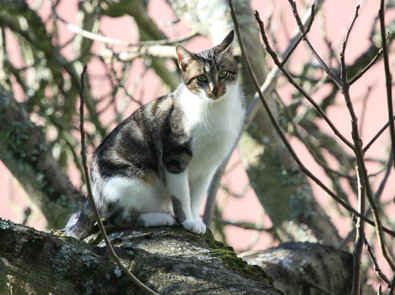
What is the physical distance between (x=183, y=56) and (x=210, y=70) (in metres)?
0.22

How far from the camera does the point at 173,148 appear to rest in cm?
305

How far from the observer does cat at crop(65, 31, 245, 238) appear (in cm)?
298

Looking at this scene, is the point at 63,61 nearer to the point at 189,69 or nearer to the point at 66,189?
the point at 66,189

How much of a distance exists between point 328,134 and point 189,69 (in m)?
2.12

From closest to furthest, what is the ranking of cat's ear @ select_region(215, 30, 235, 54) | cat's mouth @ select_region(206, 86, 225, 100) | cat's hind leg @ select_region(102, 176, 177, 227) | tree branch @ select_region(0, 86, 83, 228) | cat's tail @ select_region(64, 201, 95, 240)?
1. cat's tail @ select_region(64, 201, 95, 240)
2. cat's hind leg @ select_region(102, 176, 177, 227)
3. cat's mouth @ select_region(206, 86, 225, 100)
4. cat's ear @ select_region(215, 30, 235, 54)
5. tree branch @ select_region(0, 86, 83, 228)

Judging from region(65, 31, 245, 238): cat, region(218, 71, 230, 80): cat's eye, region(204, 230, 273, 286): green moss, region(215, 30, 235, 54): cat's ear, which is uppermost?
region(215, 30, 235, 54): cat's ear

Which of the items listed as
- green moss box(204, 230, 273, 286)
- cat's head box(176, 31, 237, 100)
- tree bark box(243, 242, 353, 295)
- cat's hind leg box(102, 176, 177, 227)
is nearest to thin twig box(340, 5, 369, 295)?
green moss box(204, 230, 273, 286)

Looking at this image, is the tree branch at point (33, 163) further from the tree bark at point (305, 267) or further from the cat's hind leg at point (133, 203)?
the tree bark at point (305, 267)

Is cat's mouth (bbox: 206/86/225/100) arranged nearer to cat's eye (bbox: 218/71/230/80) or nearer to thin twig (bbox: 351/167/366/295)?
cat's eye (bbox: 218/71/230/80)

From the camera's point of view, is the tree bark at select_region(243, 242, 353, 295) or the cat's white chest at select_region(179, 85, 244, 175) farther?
the cat's white chest at select_region(179, 85, 244, 175)

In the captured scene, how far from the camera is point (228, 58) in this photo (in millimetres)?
3277

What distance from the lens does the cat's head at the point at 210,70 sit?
124 inches

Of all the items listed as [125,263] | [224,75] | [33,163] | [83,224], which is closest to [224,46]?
[224,75]

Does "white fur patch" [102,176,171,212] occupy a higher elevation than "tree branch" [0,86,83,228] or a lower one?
lower
